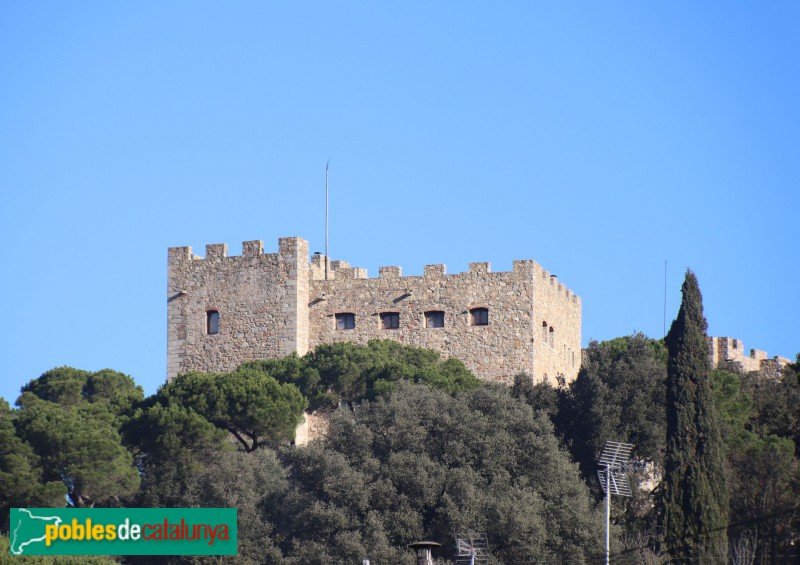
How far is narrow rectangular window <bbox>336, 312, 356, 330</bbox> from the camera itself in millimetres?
54750

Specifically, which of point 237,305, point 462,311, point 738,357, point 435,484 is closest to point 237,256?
point 237,305

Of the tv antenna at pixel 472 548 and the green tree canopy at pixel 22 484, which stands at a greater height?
the green tree canopy at pixel 22 484

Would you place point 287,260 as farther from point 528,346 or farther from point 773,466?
point 773,466

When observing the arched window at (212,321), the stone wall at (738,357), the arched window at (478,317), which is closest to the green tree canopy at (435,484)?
the arched window at (478,317)

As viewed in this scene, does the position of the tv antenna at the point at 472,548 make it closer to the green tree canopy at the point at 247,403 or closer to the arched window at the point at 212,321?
the green tree canopy at the point at 247,403

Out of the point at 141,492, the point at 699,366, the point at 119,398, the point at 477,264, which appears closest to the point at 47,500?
the point at 141,492

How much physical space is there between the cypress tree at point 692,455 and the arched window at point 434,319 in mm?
9789

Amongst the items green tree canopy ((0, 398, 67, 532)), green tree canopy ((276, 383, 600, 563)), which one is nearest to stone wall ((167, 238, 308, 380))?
green tree canopy ((276, 383, 600, 563))

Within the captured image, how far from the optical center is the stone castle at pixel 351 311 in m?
53.0

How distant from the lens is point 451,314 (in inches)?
2104

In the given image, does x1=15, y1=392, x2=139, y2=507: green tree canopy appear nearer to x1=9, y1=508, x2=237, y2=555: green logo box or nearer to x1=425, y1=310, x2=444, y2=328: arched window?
x1=9, y1=508, x2=237, y2=555: green logo box

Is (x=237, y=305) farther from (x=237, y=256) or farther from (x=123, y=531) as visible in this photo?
(x=123, y=531)

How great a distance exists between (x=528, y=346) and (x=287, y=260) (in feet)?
27.0

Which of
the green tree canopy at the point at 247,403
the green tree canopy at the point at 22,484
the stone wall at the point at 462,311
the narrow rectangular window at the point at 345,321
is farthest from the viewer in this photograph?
the narrow rectangular window at the point at 345,321
